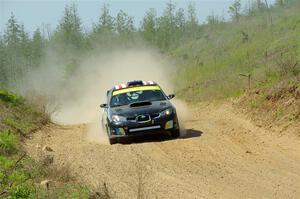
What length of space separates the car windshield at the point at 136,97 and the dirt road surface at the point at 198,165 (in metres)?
1.37

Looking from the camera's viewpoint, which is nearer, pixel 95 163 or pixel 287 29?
pixel 95 163

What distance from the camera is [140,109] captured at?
14.8 metres

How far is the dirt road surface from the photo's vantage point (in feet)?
28.8

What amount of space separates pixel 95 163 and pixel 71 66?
63.2 meters

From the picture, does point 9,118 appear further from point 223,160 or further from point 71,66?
point 71,66

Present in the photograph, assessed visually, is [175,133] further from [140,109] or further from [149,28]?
[149,28]

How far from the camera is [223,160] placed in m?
11.2

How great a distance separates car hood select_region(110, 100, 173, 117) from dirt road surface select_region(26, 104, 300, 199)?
38.1 inches

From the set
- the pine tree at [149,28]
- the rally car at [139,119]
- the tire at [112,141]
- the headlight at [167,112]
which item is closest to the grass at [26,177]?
the tire at [112,141]

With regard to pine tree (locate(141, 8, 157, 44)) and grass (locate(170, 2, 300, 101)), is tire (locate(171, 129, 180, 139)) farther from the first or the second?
pine tree (locate(141, 8, 157, 44))

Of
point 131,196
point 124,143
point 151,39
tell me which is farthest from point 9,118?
point 151,39

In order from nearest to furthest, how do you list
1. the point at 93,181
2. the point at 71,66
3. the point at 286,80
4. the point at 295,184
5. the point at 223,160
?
the point at 295,184
the point at 93,181
the point at 223,160
the point at 286,80
the point at 71,66

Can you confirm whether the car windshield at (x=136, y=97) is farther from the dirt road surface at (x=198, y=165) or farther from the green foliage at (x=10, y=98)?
the green foliage at (x=10, y=98)

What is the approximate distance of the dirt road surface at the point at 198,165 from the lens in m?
8.77
